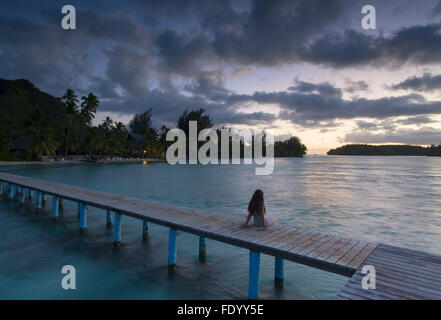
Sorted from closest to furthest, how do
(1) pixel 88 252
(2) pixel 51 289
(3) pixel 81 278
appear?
(2) pixel 51 289 < (3) pixel 81 278 < (1) pixel 88 252

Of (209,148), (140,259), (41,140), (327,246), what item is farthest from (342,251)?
(209,148)

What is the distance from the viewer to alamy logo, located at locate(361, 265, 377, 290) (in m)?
4.24

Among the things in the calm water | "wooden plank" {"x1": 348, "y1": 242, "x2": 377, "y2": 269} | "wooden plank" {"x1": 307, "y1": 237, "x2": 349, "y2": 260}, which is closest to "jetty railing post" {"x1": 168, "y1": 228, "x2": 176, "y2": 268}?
the calm water

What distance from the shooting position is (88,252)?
373 inches

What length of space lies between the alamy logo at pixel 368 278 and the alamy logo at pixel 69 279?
7.10 meters

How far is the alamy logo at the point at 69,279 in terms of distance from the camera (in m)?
7.39

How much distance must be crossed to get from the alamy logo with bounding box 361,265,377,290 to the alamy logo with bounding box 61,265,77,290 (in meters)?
7.10

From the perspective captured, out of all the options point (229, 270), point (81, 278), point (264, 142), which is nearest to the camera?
point (81, 278)

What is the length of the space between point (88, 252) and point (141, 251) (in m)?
1.81

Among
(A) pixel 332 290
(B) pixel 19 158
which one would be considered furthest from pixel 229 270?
(B) pixel 19 158

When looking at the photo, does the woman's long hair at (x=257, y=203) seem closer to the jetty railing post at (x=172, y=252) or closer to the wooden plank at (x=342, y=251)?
the wooden plank at (x=342, y=251)
